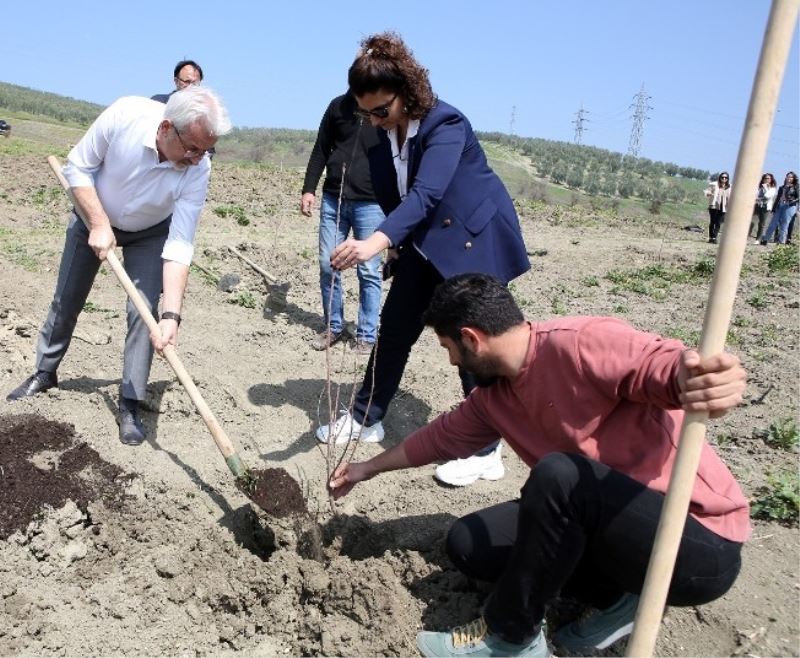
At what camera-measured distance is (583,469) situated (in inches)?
86.4

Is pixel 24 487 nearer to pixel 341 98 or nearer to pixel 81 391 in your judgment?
pixel 81 391

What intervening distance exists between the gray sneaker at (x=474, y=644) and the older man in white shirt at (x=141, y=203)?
5.81 feet

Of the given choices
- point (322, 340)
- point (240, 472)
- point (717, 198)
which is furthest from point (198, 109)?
point (717, 198)

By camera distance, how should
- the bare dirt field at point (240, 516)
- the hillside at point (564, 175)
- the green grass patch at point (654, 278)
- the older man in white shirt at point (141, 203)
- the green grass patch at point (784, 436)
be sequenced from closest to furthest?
the bare dirt field at point (240, 516) → the older man in white shirt at point (141, 203) → the green grass patch at point (784, 436) → the green grass patch at point (654, 278) → the hillside at point (564, 175)

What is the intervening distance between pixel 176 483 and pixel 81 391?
1.19 m

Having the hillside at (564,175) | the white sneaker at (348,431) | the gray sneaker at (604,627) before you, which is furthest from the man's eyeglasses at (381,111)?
the hillside at (564,175)

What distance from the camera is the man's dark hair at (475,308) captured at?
7.56 feet

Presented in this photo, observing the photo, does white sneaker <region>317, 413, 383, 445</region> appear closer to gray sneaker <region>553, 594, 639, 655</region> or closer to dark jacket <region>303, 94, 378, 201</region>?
gray sneaker <region>553, 594, 639, 655</region>

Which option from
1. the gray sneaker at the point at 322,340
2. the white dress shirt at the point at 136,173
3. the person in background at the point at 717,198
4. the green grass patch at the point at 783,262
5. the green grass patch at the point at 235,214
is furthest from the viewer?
the person in background at the point at 717,198

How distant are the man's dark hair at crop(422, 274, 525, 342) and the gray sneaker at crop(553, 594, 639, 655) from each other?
3.36 feet

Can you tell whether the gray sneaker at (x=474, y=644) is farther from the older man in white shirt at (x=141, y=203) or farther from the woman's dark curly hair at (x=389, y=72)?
the woman's dark curly hair at (x=389, y=72)

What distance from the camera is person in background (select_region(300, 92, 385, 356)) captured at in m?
5.41

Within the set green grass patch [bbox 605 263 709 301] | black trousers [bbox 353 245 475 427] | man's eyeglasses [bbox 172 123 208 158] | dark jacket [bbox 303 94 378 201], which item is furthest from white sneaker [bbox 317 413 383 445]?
green grass patch [bbox 605 263 709 301]

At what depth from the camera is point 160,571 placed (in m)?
2.97
